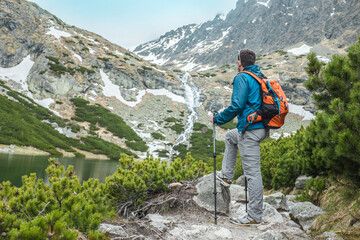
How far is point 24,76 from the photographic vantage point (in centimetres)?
5841

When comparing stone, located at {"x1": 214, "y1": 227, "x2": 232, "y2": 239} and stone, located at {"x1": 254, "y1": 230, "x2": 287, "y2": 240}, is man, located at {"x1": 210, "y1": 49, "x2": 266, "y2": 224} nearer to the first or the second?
stone, located at {"x1": 214, "y1": 227, "x2": 232, "y2": 239}

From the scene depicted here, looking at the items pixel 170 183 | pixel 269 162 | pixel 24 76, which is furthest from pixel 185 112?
pixel 170 183

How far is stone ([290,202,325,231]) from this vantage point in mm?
4539

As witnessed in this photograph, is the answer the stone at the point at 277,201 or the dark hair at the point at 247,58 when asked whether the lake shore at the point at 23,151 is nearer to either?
the stone at the point at 277,201

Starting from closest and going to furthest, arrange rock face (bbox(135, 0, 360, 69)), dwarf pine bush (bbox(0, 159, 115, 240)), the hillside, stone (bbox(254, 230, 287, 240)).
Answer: dwarf pine bush (bbox(0, 159, 115, 240)) → stone (bbox(254, 230, 287, 240)) → the hillside → rock face (bbox(135, 0, 360, 69))

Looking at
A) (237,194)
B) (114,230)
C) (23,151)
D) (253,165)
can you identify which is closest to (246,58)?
(253,165)

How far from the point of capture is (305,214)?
462 centimetres

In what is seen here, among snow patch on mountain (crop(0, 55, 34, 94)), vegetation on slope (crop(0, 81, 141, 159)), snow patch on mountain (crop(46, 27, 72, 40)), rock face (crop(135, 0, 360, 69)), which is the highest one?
rock face (crop(135, 0, 360, 69))

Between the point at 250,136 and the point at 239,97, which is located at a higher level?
the point at 239,97

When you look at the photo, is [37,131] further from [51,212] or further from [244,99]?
[51,212]

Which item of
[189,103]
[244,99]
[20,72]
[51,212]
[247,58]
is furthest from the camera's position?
[189,103]

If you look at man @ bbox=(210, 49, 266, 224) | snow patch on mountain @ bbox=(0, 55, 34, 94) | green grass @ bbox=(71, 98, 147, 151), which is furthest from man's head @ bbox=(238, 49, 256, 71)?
snow patch on mountain @ bbox=(0, 55, 34, 94)

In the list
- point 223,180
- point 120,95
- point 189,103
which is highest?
point 189,103

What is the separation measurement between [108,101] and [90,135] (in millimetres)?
18044
